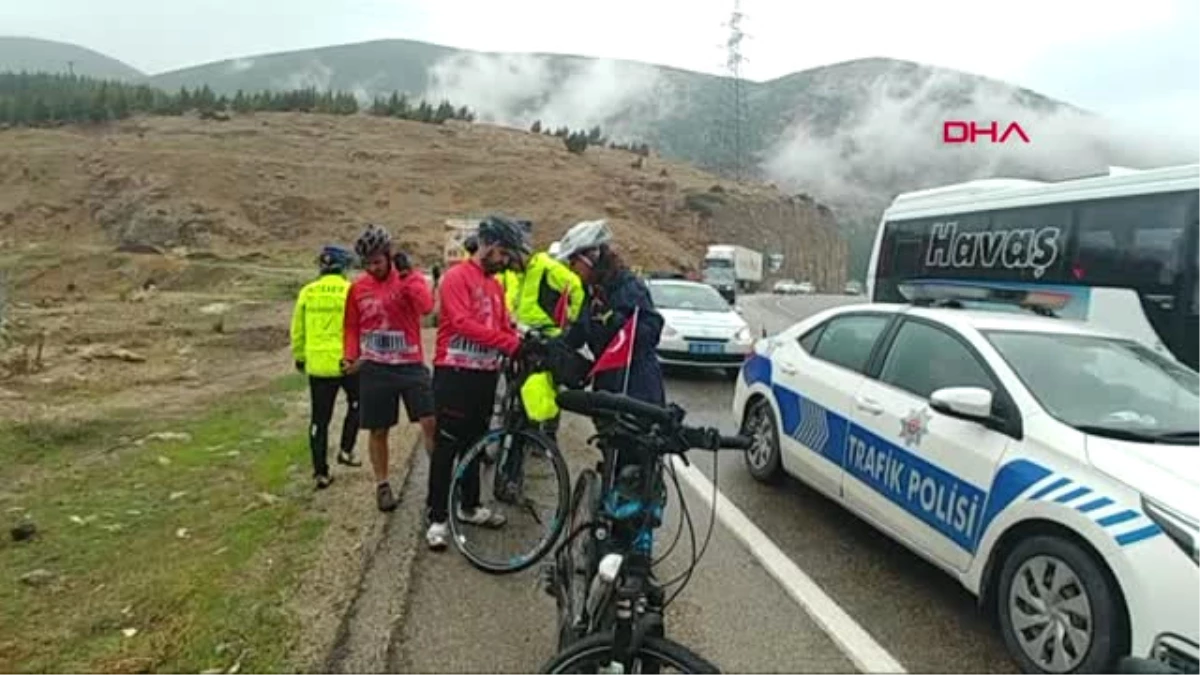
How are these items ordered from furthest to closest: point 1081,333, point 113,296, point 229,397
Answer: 1. point 113,296
2. point 229,397
3. point 1081,333

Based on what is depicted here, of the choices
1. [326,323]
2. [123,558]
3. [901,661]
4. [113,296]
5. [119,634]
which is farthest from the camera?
[113,296]

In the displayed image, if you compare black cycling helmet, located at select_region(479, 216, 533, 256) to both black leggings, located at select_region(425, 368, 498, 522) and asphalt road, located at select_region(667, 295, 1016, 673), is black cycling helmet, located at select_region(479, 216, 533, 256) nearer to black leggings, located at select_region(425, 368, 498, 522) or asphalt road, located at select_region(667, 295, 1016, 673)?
black leggings, located at select_region(425, 368, 498, 522)

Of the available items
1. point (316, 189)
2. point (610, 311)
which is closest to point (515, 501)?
point (610, 311)

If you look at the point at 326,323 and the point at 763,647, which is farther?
the point at 326,323

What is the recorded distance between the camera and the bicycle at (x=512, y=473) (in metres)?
4.63

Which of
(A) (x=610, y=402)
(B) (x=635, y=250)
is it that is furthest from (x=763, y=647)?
(B) (x=635, y=250)

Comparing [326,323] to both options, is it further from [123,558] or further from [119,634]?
[119,634]

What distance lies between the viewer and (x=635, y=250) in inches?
1971

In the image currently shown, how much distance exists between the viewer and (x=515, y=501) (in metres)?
5.19

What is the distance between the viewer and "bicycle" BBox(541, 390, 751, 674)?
8.72 feet

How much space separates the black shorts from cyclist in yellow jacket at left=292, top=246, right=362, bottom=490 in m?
0.93

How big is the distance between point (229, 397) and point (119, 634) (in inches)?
307

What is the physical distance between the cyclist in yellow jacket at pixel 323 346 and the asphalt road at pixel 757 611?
110 cm

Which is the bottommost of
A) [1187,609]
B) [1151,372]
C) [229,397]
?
[229,397]
